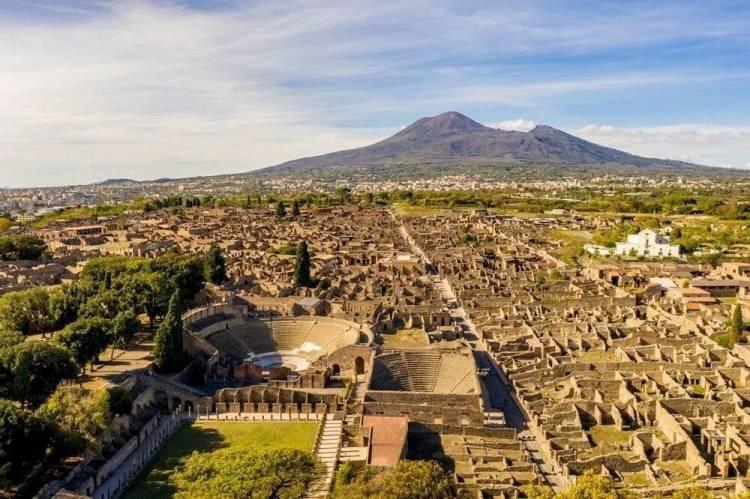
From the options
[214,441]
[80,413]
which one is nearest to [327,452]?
[214,441]

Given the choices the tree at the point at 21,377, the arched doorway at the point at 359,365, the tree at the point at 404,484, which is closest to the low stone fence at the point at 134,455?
the tree at the point at 21,377

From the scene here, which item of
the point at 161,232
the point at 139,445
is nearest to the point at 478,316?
the point at 139,445

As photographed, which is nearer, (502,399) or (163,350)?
(502,399)

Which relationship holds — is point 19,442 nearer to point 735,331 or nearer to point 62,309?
point 62,309

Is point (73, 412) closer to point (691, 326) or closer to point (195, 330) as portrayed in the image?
point (195, 330)

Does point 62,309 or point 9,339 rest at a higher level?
point 9,339

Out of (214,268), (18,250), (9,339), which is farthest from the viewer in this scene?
(18,250)

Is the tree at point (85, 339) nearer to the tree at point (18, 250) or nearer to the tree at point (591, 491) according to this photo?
the tree at point (591, 491)
